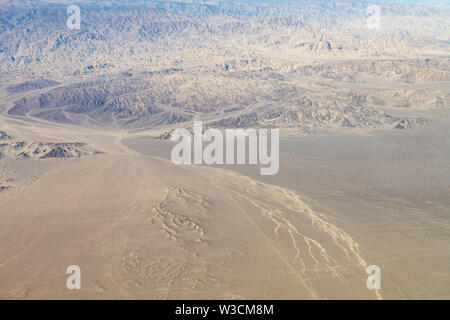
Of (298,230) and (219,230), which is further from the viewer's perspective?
(298,230)

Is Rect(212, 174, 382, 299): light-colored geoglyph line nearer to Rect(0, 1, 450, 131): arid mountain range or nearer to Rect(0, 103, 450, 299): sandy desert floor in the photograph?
Rect(0, 103, 450, 299): sandy desert floor

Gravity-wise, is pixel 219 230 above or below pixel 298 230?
below

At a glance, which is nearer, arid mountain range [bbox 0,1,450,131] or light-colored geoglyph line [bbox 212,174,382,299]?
light-colored geoglyph line [bbox 212,174,382,299]

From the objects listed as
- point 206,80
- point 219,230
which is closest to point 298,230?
point 219,230

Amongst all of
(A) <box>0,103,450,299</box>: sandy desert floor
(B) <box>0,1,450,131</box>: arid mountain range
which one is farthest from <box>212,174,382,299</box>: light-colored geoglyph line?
(B) <box>0,1,450,131</box>: arid mountain range

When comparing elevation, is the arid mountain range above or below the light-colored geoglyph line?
above

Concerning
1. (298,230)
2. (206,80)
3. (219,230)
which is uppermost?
(206,80)

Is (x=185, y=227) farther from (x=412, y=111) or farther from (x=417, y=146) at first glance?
(x=412, y=111)

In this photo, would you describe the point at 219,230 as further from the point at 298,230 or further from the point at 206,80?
the point at 206,80

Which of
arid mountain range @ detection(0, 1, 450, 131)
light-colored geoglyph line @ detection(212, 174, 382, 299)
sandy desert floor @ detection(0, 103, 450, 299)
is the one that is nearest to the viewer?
sandy desert floor @ detection(0, 103, 450, 299)

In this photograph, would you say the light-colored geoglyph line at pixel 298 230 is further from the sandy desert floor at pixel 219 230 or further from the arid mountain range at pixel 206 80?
Answer: the arid mountain range at pixel 206 80

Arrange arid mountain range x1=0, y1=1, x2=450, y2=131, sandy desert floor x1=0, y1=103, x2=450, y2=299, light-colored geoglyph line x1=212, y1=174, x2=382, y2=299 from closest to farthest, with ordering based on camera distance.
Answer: sandy desert floor x1=0, y1=103, x2=450, y2=299 → light-colored geoglyph line x1=212, y1=174, x2=382, y2=299 → arid mountain range x1=0, y1=1, x2=450, y2=131

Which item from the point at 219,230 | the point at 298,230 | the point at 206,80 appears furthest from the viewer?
the point at 206,80
